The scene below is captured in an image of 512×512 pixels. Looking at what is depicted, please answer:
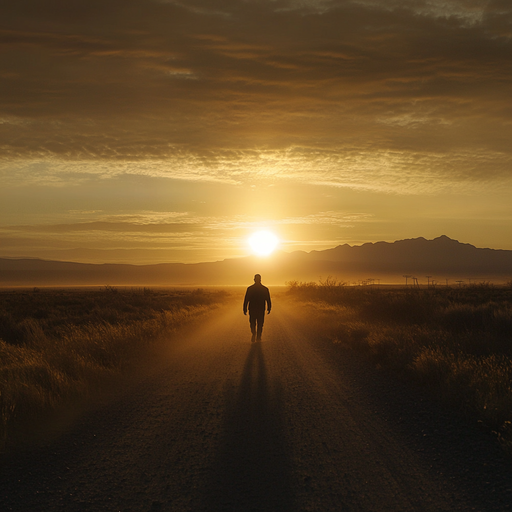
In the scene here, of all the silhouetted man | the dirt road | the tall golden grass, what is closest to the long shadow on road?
the dirt road

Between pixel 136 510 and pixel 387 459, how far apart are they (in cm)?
267

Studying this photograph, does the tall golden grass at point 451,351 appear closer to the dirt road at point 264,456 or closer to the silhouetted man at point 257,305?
the dirt road at point 264,456

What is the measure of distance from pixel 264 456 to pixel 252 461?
0.61 ft

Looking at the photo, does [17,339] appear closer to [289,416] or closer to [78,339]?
[78,339]

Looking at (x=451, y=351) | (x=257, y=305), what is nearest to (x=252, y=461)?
(x=451, y=351)

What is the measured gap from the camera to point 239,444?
5.29 meters

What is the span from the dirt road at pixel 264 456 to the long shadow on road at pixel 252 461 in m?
0.02

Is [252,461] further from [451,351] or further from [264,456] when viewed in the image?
[451,351]

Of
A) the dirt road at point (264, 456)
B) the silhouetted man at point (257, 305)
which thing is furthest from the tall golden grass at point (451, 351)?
the silhouetted man at point (257, 305)

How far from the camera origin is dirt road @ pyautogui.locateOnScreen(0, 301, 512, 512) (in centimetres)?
402

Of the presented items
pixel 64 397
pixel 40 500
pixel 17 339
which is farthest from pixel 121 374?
pixel 17 339

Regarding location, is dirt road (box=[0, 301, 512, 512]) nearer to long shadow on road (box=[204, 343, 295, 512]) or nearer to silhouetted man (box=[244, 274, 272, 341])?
long shadow on road (box=[204, 343, 295, 512])

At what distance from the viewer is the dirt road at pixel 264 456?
158 inches

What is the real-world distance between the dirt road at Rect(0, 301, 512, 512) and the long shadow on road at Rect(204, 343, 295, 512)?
0.6 inches
